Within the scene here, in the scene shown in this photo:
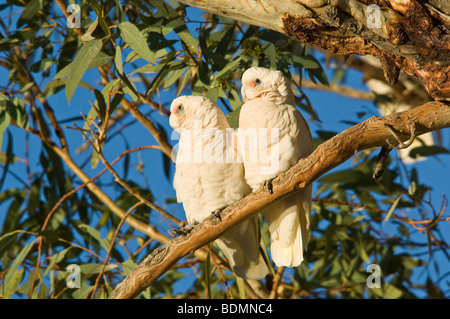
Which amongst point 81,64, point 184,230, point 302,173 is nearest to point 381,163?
point 302,173

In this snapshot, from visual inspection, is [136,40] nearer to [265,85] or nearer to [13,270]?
[265,85]

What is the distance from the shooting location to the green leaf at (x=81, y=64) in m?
1.85

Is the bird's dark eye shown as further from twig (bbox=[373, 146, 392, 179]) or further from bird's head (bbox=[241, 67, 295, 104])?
twig (bbox=[373, 146, 392, 179])

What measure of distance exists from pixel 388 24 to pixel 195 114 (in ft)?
1.98

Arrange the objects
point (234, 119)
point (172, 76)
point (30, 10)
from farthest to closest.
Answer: point (30, 10) < point (172, 76) < point (234, 119)

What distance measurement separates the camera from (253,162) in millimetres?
1686

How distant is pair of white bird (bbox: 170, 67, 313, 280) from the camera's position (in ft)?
5.56

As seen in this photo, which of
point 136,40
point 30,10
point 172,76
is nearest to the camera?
point 136,40

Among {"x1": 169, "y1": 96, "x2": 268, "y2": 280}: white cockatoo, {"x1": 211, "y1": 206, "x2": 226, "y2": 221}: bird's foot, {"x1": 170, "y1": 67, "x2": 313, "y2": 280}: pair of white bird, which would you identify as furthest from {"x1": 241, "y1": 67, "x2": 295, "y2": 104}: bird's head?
{"x1": 211, "y1": 206, "x2": 226, "y2": 221}: bird's foot

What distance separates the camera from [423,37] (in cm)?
150

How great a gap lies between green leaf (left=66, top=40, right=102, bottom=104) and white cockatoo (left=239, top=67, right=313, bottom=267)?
506 millimetres

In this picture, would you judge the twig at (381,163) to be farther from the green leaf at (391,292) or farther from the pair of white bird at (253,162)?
the green leaf at (391,292)
